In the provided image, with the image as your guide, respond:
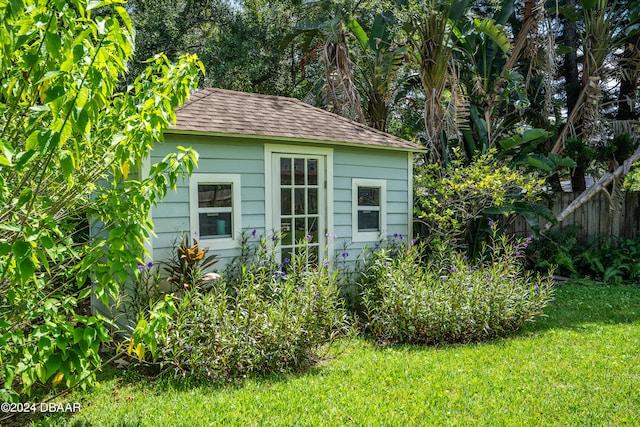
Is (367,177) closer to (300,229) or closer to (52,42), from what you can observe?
(300,229)

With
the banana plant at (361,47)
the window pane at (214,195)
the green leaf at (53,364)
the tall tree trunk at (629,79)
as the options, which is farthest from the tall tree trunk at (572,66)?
the green leaf at (53,364)

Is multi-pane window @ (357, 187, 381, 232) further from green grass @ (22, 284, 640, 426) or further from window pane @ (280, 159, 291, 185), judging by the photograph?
green grass @ (22, 284, 640, 426)

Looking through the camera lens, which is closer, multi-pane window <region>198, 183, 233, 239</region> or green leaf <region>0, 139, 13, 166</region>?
green leaf <region>0, 139, 13, 166</region>

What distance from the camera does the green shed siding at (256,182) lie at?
5.34 m

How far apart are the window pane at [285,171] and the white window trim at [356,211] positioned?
1099mm

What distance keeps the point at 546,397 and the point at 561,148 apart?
323 inches

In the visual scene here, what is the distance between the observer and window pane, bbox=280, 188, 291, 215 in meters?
6.31

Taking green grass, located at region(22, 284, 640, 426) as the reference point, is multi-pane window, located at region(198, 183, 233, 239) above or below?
above

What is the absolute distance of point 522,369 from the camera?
15.0 feet

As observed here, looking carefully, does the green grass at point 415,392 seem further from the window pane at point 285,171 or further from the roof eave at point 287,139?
the roof eave at point 287,139

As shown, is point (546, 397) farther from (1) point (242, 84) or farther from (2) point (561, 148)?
(1) point (242, 84)

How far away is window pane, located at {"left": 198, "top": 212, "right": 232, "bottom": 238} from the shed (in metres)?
0.01

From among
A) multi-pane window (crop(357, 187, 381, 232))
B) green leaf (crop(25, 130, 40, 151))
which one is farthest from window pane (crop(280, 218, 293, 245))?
green leaf (crop(25, 130, 40, 151))

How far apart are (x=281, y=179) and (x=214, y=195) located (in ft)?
3.23
